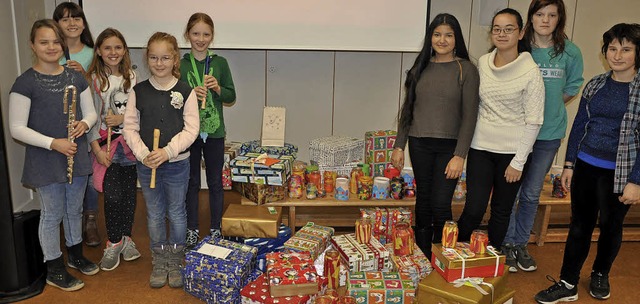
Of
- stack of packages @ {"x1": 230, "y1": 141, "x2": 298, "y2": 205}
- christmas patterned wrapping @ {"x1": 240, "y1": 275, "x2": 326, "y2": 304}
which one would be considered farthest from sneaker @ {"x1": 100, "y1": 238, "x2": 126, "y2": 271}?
christmas patterned wrapping @ {"x1": 240, "y1": 275, "x2": 326, "y2": 304}

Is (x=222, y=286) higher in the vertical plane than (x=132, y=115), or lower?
lower

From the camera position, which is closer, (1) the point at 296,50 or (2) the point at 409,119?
(2) the point at 409,119

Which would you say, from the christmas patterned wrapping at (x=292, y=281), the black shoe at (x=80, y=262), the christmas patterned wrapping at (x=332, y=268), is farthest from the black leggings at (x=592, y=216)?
the black shoe at (x=80, y=262)

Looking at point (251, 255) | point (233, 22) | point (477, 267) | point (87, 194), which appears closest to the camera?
point (477, 267)

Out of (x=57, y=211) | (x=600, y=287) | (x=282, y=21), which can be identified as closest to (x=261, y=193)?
(x=57, y=211)

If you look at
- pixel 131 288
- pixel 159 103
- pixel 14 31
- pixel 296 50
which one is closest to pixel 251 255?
pixel 131 288

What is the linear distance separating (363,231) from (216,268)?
76 centimetres

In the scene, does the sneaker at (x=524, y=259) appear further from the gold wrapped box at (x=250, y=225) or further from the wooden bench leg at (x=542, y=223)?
the gold wrapped box at (x=250, y=225)

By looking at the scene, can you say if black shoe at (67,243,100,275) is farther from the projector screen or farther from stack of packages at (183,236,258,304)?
the projector screen

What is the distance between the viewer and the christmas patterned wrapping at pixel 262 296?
7.24ft

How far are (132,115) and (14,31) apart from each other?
3.66 ft

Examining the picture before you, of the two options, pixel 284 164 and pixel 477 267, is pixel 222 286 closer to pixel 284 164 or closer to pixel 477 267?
pixel 284 164

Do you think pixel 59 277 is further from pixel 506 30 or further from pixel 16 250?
pixel 506 30

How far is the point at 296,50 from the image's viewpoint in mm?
3537
